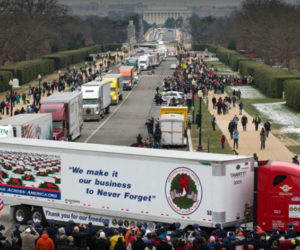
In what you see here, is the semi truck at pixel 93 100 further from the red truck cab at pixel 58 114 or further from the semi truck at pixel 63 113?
the red truck cab at pixel 58 114

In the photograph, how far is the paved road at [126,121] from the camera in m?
47.2

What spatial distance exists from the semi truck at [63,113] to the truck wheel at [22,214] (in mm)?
14630

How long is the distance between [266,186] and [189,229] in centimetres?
261

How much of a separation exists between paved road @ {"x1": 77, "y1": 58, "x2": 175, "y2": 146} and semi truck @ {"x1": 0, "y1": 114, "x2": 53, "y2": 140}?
296 inches

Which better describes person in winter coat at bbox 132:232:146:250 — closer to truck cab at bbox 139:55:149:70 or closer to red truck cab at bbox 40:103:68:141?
red truck cab at bbox 40:103:68:141

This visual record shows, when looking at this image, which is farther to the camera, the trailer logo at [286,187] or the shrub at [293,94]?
the shrub at [293,94]

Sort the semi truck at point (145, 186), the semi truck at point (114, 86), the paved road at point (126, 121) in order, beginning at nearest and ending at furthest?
the semi truck at point (145, 186) < the paved road at point (126, 121) < the semi truck at point (114, 86)

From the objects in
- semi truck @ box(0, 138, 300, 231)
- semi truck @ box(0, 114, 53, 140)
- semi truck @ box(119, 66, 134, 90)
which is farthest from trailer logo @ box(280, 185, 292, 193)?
semi truck @ box(119, 66, 134, 90)

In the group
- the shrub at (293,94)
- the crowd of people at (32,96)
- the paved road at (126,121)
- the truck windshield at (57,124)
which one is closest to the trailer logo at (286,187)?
the truck windshield at (57,124)

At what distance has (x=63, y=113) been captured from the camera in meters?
41.6

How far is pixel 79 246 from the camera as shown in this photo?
19047 mm

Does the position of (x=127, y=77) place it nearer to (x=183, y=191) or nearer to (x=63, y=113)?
(x=63, y=113)

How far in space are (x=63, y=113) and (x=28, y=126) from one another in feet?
22.7

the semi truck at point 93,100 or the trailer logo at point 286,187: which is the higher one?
the trailer logo at point 286,187
